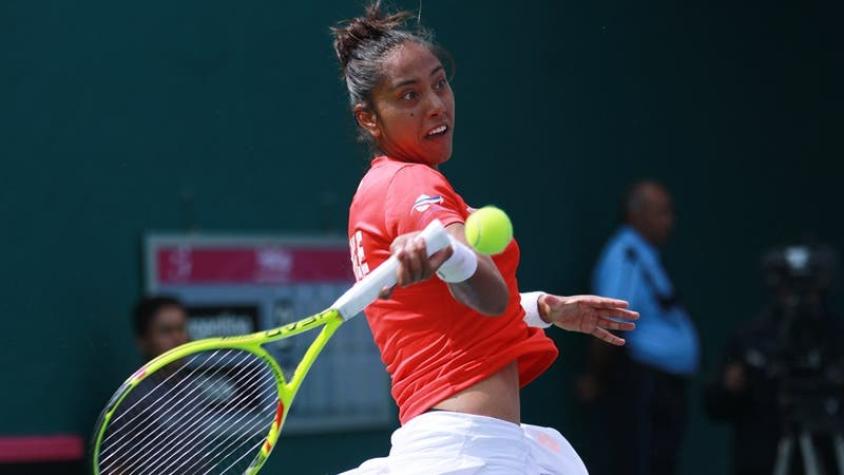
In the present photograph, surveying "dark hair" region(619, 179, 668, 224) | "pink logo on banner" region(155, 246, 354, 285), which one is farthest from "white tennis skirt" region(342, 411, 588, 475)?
"dark hair" region(619, 179, 668, 224)

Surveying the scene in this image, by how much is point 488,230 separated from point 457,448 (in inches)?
18.4

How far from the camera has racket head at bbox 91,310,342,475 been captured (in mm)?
2998

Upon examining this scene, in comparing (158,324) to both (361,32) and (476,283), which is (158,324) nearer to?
(361,32)

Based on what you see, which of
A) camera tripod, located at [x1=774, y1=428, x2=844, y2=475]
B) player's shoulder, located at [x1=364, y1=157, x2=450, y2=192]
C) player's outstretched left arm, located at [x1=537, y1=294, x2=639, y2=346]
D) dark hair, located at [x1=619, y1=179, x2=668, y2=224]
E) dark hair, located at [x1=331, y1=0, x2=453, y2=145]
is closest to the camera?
player's shoulder, located at [x1=364, y1=157, x2=450, y2=192]

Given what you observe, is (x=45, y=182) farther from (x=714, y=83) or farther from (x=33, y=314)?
(x=714, y=83)

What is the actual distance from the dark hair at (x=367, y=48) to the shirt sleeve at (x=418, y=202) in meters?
0.31

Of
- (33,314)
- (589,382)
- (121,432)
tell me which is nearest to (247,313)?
(33,314)

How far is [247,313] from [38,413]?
97 centimetres

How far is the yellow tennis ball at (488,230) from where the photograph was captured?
9.19 ft

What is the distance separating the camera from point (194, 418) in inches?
134

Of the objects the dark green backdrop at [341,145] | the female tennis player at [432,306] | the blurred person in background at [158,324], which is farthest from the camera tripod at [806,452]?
the female tennis player at [432,306]

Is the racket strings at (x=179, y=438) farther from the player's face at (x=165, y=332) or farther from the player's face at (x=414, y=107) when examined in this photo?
the player's face at (x=165, y=332)

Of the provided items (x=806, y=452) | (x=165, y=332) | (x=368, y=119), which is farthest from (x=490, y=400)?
(x=806, y=452)

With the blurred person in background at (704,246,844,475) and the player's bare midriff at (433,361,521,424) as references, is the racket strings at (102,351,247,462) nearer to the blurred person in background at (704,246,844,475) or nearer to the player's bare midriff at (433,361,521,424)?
the player's bare midriff at (433,361,521,424)
